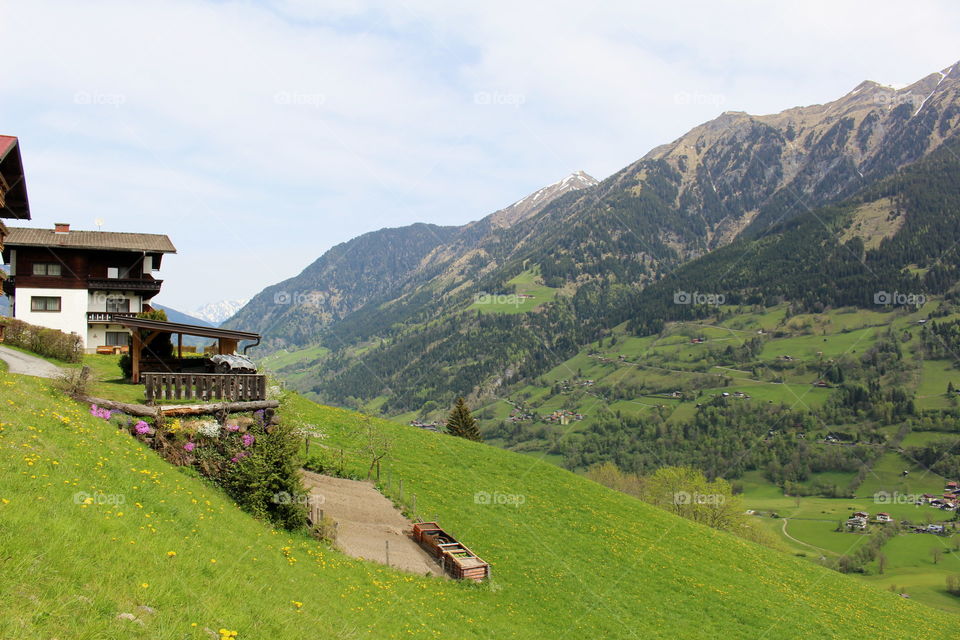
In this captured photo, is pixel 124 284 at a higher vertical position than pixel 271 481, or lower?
higher

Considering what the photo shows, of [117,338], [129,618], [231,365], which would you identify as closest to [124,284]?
[117,338]

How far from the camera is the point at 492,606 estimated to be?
2291 cm

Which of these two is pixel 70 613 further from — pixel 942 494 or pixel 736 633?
pixel 942 494

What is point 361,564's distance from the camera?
21.8 m

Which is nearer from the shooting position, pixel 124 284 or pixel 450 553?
pixel 450 553

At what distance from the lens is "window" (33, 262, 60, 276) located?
56062 millimetres

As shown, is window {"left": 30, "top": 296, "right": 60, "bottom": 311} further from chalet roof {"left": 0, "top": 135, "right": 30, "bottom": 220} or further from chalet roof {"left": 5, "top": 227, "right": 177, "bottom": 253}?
chalet roof {"left": 0, "top": 135, "right": 30, "bottom": 220}

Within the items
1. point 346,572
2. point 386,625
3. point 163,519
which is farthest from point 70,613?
point 346,572

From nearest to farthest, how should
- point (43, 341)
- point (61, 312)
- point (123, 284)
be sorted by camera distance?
point (43, 341) → point (61, 312) → point (123, 284)

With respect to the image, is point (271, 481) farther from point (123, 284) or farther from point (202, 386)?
point (123, 284)

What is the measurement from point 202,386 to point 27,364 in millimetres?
14439

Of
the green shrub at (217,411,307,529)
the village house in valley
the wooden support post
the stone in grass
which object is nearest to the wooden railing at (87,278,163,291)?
the village house in valley

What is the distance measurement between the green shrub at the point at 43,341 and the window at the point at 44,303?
2082 cm

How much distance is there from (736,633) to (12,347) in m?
47.0
